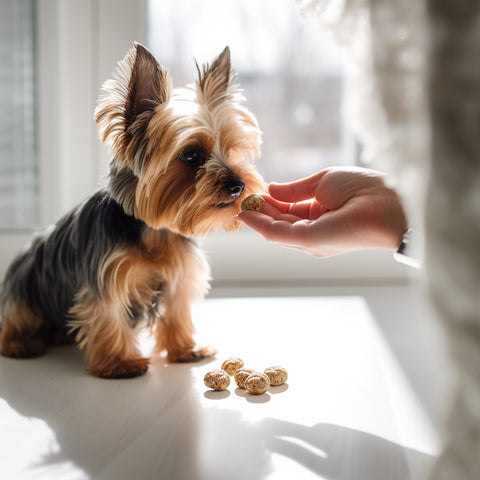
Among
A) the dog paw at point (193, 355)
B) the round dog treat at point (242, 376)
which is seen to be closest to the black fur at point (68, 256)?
the dog paw at point (193, 355)

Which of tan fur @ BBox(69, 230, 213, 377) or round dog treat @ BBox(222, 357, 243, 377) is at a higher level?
tan fur @ BBox(69, 230, 213, 377)

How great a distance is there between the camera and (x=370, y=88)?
57 cm

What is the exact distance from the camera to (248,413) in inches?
40.9

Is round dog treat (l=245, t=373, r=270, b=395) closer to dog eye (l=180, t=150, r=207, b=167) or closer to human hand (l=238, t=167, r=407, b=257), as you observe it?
human hand (l=238, t=167, r=407, b=257)

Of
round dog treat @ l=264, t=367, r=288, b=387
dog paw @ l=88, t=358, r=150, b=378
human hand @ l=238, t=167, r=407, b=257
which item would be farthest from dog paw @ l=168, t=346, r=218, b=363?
human hand @ l=238, t=167, r=407, b=257

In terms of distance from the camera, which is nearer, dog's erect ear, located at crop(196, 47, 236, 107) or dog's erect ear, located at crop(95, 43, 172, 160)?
dog's erect ear, located at crop(95, 43, 172, 160)

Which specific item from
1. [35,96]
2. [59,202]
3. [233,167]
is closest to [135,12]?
[35,96]

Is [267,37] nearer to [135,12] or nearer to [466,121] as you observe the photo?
[135,12]

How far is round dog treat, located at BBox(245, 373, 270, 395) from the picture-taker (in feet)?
3.69

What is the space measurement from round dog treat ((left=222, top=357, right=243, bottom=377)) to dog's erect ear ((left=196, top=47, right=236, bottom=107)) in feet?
2.00

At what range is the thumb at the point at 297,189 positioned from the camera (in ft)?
4.30

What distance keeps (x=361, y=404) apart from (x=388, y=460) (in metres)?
0.22

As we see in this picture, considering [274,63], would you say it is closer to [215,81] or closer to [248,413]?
[215,81]

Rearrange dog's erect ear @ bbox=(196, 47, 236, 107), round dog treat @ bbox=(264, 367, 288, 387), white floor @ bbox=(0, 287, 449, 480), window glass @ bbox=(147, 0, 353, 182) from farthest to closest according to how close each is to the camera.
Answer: window glass @ bbox=(147, 0, 353, 182), dog's erect ear @ bbox=(196, 47, 236, 107), round dog treat @ bbox=(264, 367, 288, 387), white floor @ bbox=(0, 287, 449, 480)
